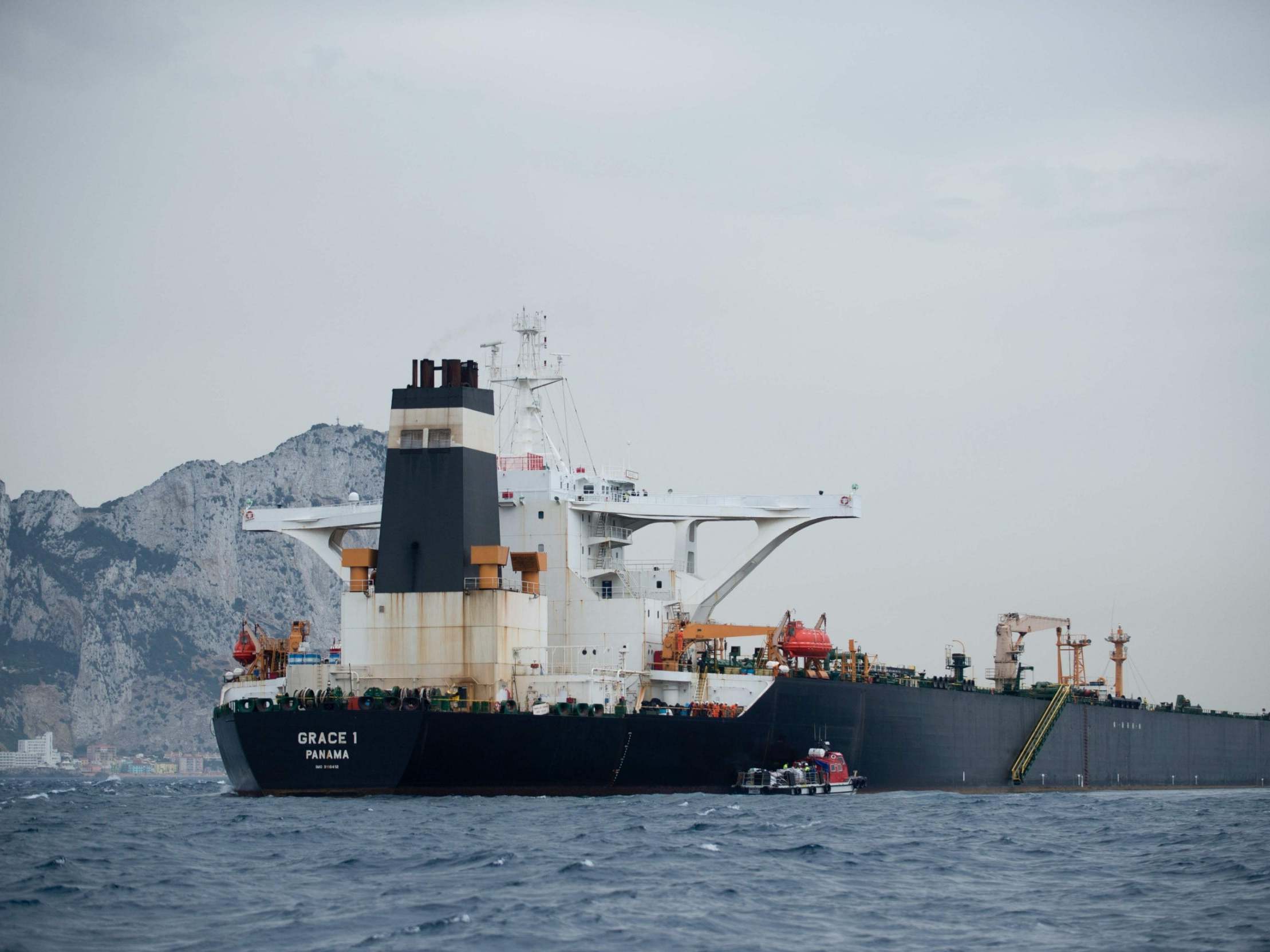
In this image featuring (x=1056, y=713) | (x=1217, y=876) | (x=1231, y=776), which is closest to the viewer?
(x=1217, y=876)

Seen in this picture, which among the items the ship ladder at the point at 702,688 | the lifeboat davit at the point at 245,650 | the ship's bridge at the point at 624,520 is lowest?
the ship ladder at the point at 702,688

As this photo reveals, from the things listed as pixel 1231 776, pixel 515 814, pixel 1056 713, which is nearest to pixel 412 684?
pixel 515 814

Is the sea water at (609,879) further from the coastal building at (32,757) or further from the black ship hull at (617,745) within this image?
the coastal building at (32,757)

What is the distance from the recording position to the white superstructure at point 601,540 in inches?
1905

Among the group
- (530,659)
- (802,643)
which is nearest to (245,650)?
(530,659)

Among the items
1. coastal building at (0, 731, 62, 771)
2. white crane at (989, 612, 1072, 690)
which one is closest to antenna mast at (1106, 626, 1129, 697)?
white crane at (989, 612, 1072, 690)

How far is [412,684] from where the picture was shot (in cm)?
4344

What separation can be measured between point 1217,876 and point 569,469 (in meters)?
26.1

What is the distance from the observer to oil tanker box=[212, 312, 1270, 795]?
1625 inches

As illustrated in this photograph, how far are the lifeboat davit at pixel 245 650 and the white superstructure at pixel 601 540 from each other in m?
3.26

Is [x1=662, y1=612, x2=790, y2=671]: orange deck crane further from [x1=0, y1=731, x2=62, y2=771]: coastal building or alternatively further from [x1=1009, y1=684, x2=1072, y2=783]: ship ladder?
[x1=0, y1=731, x2=62, y2=771]: coastal building

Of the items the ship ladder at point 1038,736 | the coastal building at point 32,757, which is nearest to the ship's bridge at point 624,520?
the ship ladder at point 1038,736

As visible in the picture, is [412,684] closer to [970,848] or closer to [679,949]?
[970,848]

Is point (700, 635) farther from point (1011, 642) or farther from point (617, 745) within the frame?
point (1011, 642)
